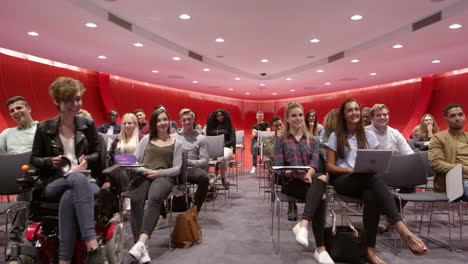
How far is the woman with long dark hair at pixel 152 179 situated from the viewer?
2.96m

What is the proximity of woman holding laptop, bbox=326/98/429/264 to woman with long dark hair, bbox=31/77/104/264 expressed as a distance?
6.62ft

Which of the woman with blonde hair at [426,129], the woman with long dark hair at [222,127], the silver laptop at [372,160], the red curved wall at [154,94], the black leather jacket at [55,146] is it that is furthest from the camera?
the red curved wall at [154,94]

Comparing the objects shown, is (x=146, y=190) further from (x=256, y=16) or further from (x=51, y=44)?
(x=51, y=44)

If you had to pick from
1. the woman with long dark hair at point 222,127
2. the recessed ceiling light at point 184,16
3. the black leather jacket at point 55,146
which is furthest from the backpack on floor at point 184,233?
the recessed ceiling light at point 184,16

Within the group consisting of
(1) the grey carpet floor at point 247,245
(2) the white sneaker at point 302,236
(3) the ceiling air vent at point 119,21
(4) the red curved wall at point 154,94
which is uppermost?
(3) the ceiling air vent at point 119,21

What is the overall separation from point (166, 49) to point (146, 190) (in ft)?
15.7

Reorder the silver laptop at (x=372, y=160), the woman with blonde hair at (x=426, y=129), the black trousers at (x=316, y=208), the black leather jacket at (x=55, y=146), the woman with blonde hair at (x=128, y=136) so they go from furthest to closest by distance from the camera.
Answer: the woman with blonde hair at (x=426, y=129)
the woman with blonde hair at (x=128, y=136)
the black trousers at (x=316, y=208)
the silver laptop at (x=372, y=160)
the black leather jacket at (x=55, y=146)

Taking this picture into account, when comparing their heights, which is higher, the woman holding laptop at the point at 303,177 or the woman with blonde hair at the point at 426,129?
the woman with blonde hair at the point at 426,129

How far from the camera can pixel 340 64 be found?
8930 mm

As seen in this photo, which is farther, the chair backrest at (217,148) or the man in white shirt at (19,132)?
the chair backrest at (217,148)

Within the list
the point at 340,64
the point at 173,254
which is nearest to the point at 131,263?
the point at 173,254

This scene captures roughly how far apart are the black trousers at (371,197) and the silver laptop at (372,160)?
0.29 ft

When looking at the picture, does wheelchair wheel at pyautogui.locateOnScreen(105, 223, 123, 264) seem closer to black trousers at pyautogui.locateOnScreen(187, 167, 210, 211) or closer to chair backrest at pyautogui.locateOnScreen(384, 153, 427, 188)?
black trousers at pyautogui.locateOnScreen(187, 167, 210, 211)

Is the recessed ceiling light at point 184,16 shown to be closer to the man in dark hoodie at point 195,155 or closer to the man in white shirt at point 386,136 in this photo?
the man in dark hoodie at point 195,155
